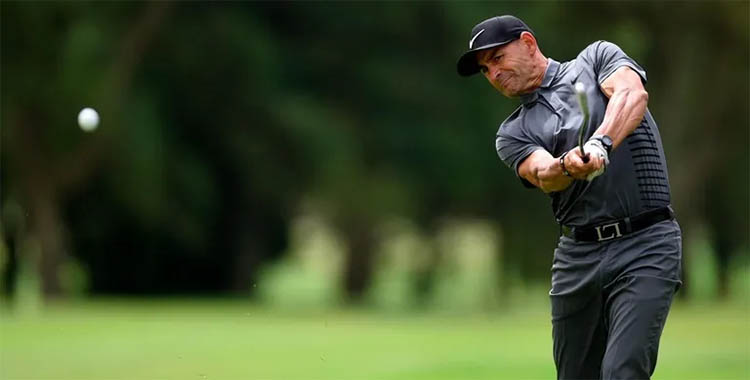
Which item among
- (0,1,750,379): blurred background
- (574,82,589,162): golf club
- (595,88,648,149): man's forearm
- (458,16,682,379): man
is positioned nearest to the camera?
(574,82,589,162): golf club

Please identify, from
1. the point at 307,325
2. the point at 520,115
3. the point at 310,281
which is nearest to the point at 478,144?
the point at 307,325

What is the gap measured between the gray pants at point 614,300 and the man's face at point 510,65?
810mm

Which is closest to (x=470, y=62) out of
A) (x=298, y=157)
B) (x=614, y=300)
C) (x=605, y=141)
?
(x=605, y=141)

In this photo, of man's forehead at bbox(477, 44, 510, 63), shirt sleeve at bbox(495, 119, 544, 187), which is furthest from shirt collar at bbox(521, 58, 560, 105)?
man's forehead at bbox(477, 44, 510, 63)

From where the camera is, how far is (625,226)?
780cm

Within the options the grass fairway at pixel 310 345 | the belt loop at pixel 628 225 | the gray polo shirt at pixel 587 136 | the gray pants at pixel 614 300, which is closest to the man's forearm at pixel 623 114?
the gray polo shirt at pixel 587 136

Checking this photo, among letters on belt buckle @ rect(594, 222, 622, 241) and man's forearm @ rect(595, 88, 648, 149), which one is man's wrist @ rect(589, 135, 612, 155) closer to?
man's forearm @ rect(595, 88, 648, 149)

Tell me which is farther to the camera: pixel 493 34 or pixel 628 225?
pixel 493 34

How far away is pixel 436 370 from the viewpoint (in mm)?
17781

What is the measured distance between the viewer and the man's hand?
23.9 feet

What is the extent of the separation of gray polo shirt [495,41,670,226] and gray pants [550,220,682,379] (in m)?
0.16

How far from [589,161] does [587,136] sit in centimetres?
50

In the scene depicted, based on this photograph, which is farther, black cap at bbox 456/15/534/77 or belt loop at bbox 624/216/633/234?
black cap at bbox 456/15/534/77

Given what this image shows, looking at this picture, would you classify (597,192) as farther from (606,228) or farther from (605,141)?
(605,141)
